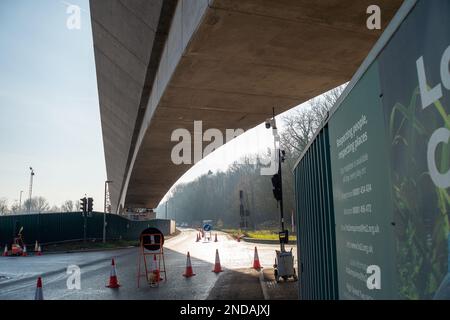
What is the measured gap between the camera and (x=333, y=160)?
3553mm

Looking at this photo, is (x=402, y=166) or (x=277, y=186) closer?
(x=402, y=166)

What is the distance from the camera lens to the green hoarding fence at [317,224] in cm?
386

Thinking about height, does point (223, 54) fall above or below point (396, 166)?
above

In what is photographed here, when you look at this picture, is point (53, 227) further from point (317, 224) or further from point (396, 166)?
point (396, 166)

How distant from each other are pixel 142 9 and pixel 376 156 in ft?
24.3

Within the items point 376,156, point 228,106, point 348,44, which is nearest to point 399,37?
point 376,156

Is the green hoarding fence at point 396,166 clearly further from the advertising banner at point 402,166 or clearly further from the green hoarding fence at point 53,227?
the green hoarding fence at point 53,227

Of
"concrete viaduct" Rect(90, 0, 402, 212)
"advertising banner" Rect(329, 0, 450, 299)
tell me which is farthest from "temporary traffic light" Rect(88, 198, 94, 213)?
"advertising banner" Rect(329, 0, 450, 299)

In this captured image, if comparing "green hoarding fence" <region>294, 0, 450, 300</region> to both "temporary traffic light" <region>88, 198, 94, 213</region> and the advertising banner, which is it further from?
"temporary traffic light" <region>88, 198, 94, 213</region>

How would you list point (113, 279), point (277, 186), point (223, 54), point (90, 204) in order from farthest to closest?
1. point (90, 204)
2. point (277, 186)
3. point (113, 279)
4. point (223, 54)

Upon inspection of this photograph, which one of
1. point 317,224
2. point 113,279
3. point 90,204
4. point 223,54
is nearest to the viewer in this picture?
point 317,224

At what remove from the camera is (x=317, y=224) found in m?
4.47

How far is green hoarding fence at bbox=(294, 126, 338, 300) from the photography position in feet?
12.7

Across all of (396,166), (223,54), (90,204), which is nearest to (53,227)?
(90,204)
